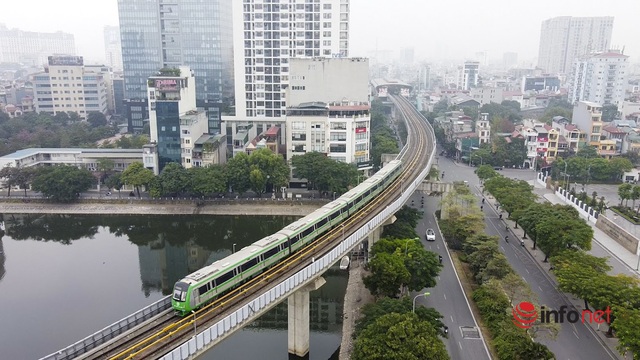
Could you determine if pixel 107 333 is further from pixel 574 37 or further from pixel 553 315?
pixel 574 37

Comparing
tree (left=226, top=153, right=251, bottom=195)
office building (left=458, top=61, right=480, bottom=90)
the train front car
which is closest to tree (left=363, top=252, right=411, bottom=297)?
the train front car

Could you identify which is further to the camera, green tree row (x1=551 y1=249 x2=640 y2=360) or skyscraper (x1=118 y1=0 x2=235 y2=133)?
skyscraper (x1=118 y1=0 x2=235 y2=133)

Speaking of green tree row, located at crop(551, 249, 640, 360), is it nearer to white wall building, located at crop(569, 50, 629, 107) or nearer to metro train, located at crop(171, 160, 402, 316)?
metro train, located at crop(171, 160, 402, 316)

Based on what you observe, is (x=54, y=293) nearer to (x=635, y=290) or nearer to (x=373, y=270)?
(x=373, y=270)

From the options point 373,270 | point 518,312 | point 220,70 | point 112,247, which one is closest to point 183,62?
point 220,70

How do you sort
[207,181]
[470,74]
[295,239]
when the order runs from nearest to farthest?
[295,239], [207,181], [470,74]

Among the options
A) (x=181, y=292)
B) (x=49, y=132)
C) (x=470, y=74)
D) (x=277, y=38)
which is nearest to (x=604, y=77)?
(x=470, y=74)
